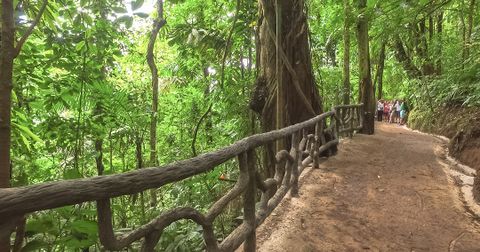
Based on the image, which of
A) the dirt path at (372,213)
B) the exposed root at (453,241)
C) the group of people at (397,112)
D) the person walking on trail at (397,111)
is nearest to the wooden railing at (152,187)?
the dirt path at (372,213)

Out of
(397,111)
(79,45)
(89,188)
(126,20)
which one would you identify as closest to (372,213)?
(126,20)

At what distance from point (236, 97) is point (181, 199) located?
8.09 feet

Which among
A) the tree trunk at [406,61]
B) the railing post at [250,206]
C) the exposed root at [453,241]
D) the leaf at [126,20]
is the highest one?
the tree trunk at [406,61]

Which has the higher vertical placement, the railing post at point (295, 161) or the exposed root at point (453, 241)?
the railing post at point (295, 161)

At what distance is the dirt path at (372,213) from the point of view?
4168mm

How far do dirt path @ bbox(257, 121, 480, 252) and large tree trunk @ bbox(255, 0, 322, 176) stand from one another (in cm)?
121

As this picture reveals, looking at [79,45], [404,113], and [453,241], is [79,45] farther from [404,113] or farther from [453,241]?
[404,113]

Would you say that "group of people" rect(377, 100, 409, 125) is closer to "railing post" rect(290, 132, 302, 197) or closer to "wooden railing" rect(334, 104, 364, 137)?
"wooden railing" rect(334, 104, 364, 137)

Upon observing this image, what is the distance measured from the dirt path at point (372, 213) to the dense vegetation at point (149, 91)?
120 centimetres

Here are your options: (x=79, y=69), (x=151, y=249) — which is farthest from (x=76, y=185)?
(x=79, y=69)

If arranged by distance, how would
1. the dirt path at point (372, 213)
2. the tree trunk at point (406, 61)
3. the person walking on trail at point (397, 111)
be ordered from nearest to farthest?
Answer: the dirt path at point (372, 213) < the tree trunk at point (406, 61) < the person walking on trail at point (397, 111)

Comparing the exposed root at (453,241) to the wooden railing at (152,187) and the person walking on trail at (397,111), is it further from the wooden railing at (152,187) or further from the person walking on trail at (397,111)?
the person walking on trail at (397,111)

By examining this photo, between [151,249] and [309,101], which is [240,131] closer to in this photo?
[309,101]

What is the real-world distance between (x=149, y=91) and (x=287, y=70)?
5720mm
